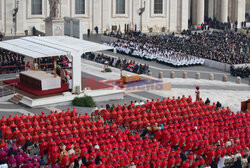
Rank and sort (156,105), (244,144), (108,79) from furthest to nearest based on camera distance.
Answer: (108,79) < (156,105) < (244,144)

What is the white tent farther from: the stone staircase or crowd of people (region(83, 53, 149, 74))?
crowd of people (region(83, 53, 149, 74))

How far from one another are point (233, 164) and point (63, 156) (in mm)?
9543

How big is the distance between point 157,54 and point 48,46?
1985 cm

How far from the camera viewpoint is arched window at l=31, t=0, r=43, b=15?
7519 cm

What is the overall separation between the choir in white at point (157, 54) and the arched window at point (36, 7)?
11.4m

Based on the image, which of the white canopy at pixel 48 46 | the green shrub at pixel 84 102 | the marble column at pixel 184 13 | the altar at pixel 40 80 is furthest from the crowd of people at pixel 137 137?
the marble column at pixel 184 13

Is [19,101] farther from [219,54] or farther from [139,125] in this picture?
[219,54]

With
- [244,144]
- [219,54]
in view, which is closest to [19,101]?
[244,144]

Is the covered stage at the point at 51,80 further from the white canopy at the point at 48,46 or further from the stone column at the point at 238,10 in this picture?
the stone column at the point at 238,10

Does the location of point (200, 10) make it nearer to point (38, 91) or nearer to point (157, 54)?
point (157, 54)

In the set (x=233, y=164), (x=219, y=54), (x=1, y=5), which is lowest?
(x=233, y=164)

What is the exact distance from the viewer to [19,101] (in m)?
45.7

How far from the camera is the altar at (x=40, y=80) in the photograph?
4672cm

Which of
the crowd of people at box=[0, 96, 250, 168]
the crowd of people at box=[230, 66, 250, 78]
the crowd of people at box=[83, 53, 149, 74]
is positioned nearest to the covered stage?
the crowd of people at box=[0, 96, 250, 168]
